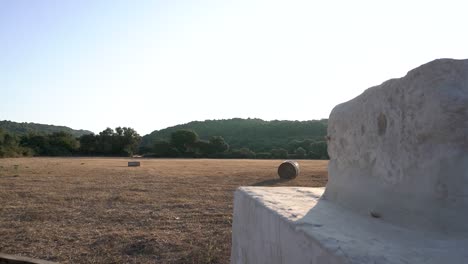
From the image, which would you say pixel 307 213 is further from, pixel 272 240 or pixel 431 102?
pixel 431 102

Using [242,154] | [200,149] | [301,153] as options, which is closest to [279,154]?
[301,153]

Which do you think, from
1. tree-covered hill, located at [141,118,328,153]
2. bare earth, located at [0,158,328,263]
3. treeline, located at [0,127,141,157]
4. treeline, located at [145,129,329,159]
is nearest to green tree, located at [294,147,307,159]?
treeline, located at [145,129,329,159]

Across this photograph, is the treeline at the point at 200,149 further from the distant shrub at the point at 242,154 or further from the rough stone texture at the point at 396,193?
the rough stone texture at the point at 396,193

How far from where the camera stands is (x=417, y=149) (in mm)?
2510

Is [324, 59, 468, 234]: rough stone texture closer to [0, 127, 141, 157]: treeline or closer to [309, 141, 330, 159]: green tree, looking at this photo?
[309, 141, 330, 159]: green tree

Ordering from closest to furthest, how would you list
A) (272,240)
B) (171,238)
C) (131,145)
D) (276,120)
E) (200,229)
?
(272,240) < (171,238) < (200,229) < (131,145) < (276,120)

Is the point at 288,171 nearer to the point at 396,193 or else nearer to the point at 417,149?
the point at 396,193

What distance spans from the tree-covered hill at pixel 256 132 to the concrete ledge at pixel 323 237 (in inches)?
2237

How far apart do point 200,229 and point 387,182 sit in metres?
5.00

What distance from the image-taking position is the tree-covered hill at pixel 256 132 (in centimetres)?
6700

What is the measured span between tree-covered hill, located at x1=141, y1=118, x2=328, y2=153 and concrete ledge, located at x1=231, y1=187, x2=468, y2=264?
56821mm

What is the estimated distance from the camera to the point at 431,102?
7.91 feet

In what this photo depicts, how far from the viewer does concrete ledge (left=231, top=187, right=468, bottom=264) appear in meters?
1.95

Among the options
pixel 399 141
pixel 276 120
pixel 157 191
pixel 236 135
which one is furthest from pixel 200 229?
pixel 276 120
